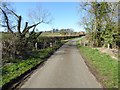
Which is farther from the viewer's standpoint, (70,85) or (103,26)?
(103,26)

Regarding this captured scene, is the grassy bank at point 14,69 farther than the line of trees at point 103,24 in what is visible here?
No

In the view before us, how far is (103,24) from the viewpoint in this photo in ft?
126

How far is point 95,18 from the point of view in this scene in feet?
132

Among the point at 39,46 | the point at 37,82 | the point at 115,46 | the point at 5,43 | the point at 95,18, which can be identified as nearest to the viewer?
the point at 37,82

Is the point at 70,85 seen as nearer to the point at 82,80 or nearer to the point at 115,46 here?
the point at 82,80

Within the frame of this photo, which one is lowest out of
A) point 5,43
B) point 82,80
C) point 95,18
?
point 82,80

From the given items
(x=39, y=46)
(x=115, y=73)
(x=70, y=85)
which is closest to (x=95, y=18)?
(x=39, y=46)

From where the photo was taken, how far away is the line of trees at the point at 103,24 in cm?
3412

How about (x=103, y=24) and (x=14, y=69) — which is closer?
(x=14, y=69)

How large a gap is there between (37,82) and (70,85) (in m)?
1.79

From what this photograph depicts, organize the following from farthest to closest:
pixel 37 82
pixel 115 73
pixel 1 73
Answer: pixel 1 73 < pixel 115 73 < pixel 37 82

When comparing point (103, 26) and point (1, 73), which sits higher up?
point (103, 26)

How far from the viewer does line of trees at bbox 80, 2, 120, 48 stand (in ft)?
112

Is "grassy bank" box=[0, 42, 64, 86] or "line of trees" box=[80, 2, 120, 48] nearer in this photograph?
"grassy bank" box=[0, 42, 64, 86]
